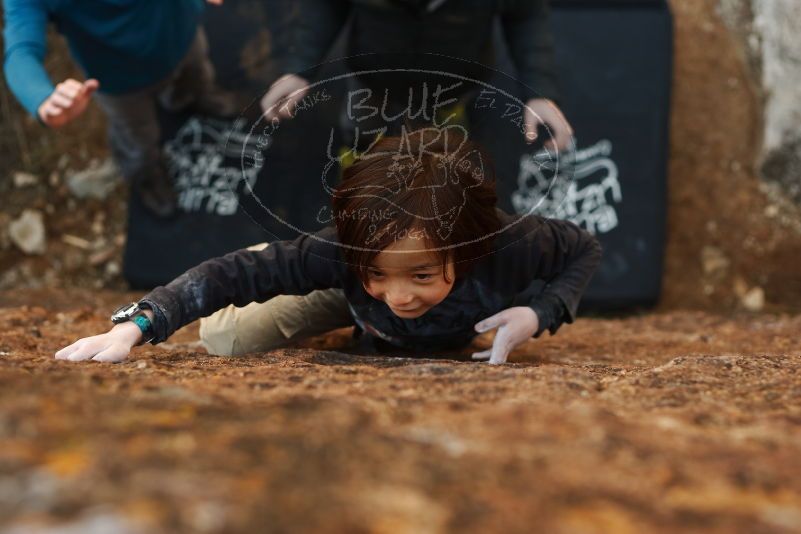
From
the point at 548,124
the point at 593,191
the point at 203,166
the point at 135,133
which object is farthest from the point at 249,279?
the point at 593,191

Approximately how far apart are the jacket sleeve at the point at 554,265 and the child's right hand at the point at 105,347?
70 cm

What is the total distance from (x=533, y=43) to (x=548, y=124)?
2.16ft

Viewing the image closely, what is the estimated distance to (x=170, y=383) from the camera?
42.8 inches

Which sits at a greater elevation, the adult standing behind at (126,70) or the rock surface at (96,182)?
the adult standing behind at (126,70)

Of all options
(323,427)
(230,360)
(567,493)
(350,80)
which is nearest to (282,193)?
(350,80)

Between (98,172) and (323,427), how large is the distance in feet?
8.47

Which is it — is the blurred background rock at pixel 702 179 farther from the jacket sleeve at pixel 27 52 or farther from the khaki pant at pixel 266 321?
the khaki pant at pixel 266 321

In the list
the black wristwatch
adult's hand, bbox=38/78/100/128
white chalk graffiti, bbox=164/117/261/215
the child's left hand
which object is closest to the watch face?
the black wristwatch

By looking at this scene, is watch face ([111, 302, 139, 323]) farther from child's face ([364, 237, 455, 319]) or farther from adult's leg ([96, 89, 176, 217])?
adult's leg ([96, 89, 176, 217])

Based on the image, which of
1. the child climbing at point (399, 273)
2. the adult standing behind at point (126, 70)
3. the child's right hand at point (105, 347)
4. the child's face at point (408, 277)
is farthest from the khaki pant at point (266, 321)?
the adult standing behind at point (126, 70)

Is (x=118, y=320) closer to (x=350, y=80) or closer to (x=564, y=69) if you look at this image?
(x=350, y=80)

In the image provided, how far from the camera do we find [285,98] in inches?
64.1

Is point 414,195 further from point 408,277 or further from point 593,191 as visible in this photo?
point 593,191

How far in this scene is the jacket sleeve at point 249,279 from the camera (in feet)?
4.81
